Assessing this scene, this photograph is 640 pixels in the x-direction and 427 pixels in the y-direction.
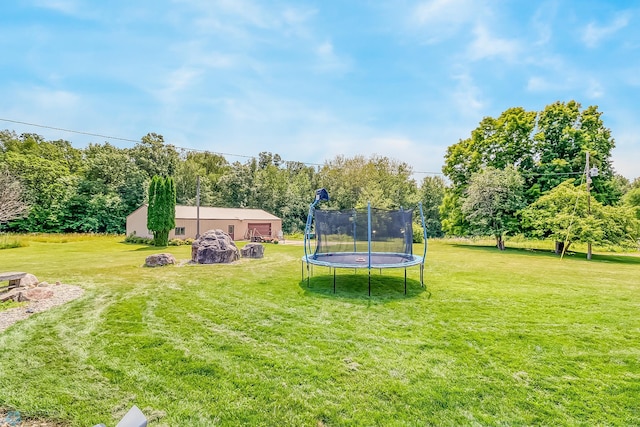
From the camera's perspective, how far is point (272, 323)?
4.70m

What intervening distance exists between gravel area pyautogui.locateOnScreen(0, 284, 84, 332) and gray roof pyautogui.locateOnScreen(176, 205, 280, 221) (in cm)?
1489

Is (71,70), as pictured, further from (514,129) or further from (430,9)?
(514,129)

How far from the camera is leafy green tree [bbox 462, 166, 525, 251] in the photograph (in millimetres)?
18016

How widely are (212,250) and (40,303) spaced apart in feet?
17.7

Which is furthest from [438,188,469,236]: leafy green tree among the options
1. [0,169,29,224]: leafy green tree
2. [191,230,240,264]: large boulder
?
[0,169,29,224]: leafy green tree

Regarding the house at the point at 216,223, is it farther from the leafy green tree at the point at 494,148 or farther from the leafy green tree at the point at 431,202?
the leafy green tree at the point at 431,202

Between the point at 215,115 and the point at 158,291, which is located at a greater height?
the point at 215,115

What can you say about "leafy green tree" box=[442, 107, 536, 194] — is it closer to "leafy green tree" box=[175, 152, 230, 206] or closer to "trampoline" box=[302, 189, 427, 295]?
"trampoline" box=[302, 189, 427, 295]

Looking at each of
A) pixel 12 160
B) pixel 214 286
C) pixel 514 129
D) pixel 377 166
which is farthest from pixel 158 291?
pixel 377 166

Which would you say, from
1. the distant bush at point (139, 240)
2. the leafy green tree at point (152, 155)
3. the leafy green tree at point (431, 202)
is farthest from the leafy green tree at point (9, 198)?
the leafy green tree at point (431, 202)

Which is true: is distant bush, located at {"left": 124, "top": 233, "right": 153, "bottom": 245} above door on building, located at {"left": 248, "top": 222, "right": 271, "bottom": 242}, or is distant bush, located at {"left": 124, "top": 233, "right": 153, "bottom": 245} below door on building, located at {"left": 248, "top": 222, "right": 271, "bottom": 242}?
below

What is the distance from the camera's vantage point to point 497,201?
1811 cm

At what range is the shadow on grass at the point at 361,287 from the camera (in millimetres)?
6387

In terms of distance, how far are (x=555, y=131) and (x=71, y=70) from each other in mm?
23873
